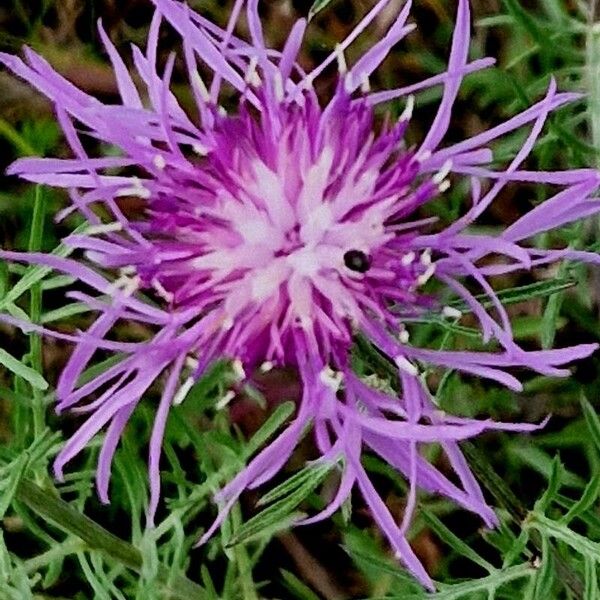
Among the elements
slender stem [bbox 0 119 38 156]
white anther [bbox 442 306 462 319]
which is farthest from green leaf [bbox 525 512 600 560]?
slender stem [bbox 0 119 38 156]

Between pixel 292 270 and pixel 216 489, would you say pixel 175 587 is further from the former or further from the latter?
pixel 292 270

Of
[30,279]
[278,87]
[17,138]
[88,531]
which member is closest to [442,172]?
[278,87]

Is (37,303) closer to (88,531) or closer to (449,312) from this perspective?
(88,531)

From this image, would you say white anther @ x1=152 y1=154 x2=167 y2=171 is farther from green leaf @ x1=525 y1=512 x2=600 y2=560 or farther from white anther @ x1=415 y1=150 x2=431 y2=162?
green leaf @ x1=525 y1=512 x2=600 y2=560

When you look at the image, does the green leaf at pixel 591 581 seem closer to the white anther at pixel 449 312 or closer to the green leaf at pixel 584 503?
the green leaf at pixel 584 503

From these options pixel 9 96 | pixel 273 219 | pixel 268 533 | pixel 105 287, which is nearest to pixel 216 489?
pixel 268 533

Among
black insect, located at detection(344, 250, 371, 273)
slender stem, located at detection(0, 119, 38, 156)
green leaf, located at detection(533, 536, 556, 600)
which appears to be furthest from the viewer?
slender stem, located at detection(0, 119, 38, 156)

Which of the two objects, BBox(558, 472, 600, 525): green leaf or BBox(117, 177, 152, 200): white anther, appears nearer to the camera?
BBox(117, 177, 152, 200): white anther
